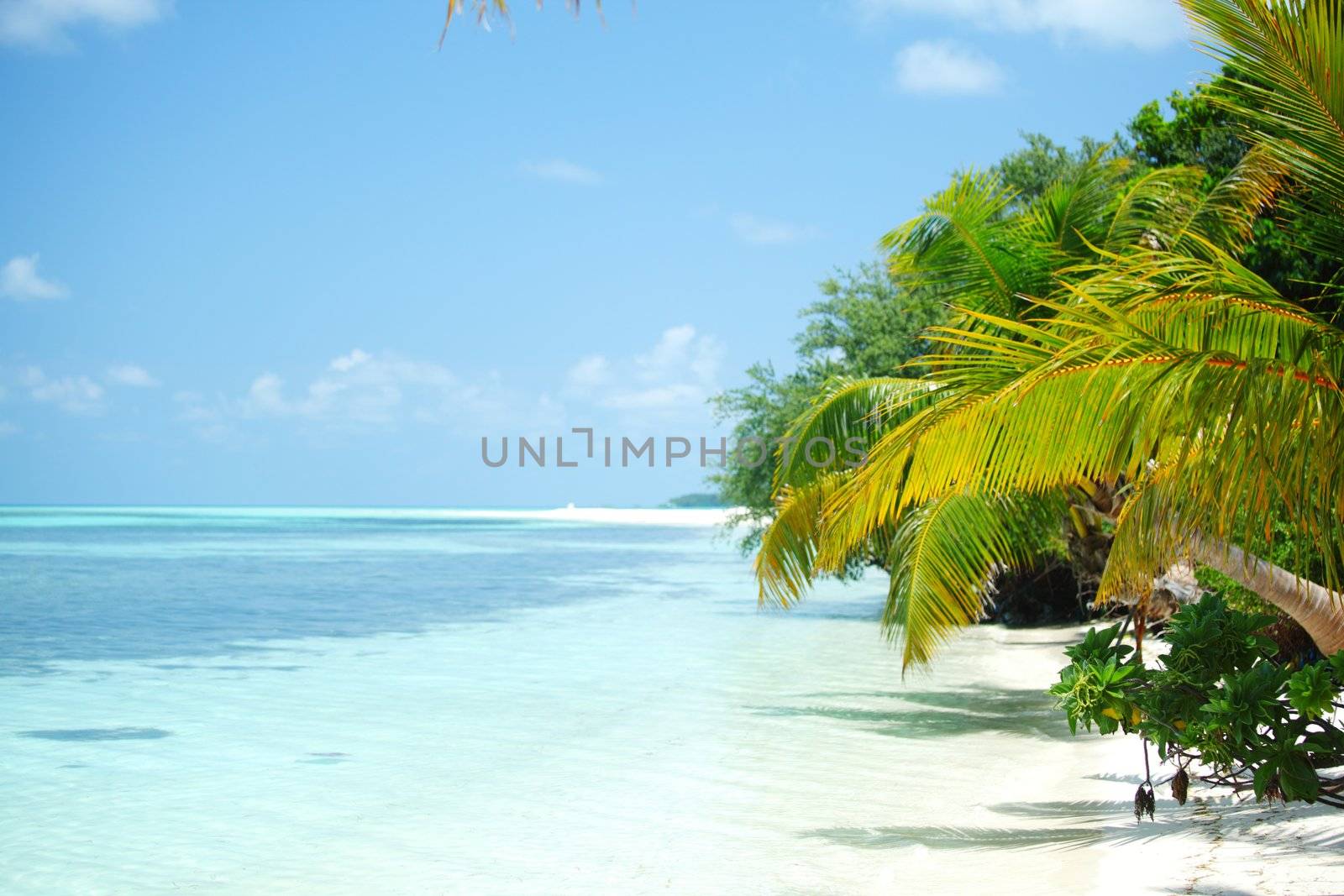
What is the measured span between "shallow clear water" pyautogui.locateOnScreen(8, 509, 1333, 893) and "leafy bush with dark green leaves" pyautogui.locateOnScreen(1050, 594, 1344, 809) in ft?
2.84

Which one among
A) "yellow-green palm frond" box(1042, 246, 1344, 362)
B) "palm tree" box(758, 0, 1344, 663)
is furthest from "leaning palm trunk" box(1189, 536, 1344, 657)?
"yellow-green palm frond" box(1042, 246, 1344, 362)

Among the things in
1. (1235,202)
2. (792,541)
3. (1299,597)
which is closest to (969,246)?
(1235,202)

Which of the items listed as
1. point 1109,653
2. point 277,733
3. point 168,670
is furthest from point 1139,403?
point 168,670

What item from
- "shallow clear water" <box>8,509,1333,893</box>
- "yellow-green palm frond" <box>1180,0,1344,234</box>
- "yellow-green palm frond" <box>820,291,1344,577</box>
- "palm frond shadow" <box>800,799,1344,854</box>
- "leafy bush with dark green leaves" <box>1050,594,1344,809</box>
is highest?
"yellow-green palm frond" <box>1180,0,1344,234</box>

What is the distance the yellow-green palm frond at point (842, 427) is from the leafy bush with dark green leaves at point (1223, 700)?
3.80 m

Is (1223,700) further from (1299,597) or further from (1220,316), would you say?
(1220,316)

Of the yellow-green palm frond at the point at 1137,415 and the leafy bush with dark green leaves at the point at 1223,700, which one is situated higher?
the yellow-green palm frond at the point at 1137,415

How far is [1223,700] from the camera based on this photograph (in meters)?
5.33

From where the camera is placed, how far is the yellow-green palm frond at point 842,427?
9656 millimetres

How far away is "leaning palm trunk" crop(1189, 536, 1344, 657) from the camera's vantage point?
5844 millimetres

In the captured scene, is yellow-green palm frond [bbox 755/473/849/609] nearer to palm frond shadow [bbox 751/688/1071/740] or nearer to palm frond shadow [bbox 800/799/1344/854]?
palm frond shadow [bbox 751/688/1071/740]

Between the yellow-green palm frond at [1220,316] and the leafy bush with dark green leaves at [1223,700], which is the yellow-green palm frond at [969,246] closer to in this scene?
the leafy bush with dark green leaves at [1223,700]

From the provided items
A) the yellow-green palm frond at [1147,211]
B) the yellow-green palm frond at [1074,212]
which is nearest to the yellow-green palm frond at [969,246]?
the yellow-green palm frond at [1074,212]

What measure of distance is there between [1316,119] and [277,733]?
10.1 m
